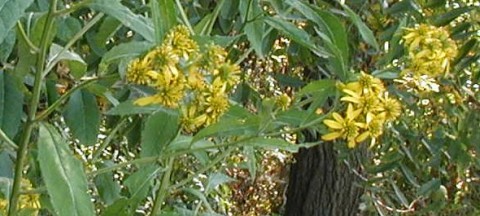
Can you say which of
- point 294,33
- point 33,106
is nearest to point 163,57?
point 33,106

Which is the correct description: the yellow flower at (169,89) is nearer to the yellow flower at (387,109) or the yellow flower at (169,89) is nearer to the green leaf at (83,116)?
the yellow flower at (387,109)

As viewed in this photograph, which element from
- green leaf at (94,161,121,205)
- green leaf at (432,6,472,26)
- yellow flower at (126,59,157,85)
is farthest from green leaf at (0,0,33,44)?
green leaf at (432,6,472,26)

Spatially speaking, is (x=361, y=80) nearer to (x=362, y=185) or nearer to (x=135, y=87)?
(x=135, y=87)

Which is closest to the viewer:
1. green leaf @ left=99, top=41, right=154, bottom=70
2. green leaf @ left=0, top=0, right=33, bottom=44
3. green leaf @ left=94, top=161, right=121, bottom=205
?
green leaf @ left=0, top=0, right=33, bottom=44

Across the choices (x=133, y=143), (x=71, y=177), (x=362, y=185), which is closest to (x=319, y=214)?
(x=362, y=185)

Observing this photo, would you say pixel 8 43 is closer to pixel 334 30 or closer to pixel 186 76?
pixel 186 76

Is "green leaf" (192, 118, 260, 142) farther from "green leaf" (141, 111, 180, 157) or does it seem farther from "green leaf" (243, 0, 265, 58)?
"green leaf" (243, 0, 265, 58)

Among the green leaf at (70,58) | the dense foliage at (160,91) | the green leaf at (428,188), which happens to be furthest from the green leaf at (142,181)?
the green leaf at (428,188)
